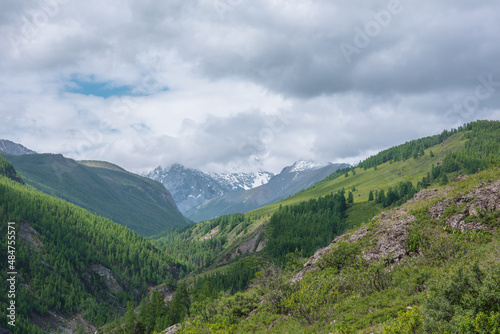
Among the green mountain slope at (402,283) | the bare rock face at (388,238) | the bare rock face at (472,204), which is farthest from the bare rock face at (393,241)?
the bare rock face at (472,204)

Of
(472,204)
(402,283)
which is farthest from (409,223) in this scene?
(402,283)

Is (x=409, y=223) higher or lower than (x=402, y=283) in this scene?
higher

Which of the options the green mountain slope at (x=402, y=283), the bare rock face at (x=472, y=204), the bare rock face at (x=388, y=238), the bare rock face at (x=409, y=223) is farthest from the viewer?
the bare rock face at (x=388, y=238)

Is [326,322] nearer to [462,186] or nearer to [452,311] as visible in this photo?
[452,311]

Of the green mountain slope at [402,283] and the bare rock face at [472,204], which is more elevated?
the bare rock face at [472,204]

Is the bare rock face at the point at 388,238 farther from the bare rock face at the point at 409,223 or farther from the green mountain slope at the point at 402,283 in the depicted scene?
the green mountain slope at the point at 402,283

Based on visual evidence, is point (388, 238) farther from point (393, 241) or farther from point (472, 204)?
point (472, 204)

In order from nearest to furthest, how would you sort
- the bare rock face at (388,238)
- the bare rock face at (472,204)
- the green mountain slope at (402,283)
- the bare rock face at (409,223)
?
1. the green mountain slope at (402,283)
2. the bare rock face at (472,204)
3. the bare rock face at (409,223)
4. the bare rock face at (388,238)

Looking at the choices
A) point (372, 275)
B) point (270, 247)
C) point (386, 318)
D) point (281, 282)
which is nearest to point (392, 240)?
point (372, 275)

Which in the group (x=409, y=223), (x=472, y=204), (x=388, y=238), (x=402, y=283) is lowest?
(x=402, y=283)

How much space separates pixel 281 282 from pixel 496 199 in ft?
104

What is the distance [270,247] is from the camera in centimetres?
19525

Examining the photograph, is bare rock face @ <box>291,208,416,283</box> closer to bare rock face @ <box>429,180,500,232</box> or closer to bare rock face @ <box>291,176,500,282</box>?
bare rock face @ <box>291,176,500,282</box>

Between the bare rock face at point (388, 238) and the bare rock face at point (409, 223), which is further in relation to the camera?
the bare rock face at point (388, 238)
